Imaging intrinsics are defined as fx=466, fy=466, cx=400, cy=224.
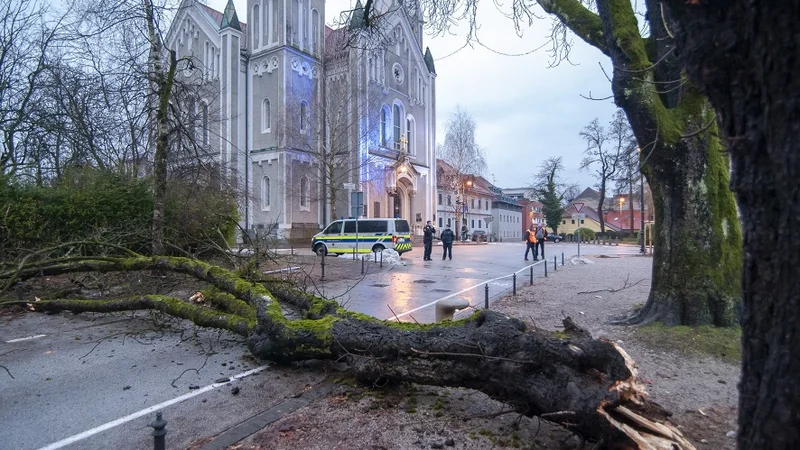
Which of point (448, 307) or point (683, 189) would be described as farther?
point (683, 189)

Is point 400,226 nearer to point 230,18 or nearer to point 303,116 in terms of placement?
point 303,116

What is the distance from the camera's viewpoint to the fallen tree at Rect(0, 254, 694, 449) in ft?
9.53

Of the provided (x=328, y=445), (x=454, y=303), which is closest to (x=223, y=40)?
(x=454, y=303)

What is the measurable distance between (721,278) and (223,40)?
1365 inches

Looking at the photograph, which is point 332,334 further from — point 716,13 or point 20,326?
point 20,326

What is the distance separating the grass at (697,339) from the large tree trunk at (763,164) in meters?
4.10

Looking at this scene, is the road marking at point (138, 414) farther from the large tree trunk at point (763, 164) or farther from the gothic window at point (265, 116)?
the gothic window at point (265, 116)

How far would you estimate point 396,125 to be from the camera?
126 feet

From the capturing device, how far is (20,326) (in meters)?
7.61

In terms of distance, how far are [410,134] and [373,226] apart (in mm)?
19317

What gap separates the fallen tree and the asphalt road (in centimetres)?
49

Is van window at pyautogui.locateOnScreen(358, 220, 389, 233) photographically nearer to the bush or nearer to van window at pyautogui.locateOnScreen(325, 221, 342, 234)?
van window at pyautogui.locateOnScreen(325, 221, 342, 234)

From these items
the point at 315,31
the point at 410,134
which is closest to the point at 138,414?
the point at 315,31

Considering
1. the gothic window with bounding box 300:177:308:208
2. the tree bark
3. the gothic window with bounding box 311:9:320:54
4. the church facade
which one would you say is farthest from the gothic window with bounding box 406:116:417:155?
the tree bark
